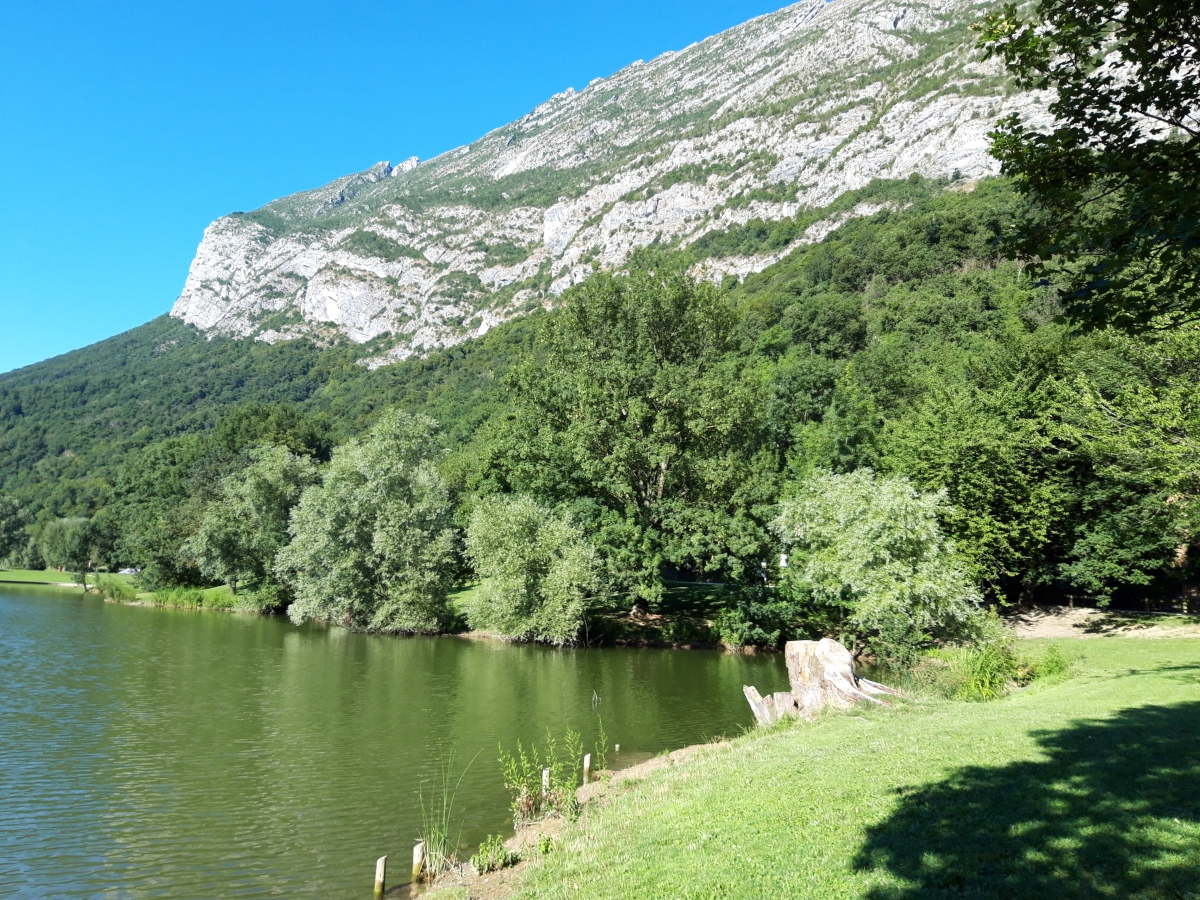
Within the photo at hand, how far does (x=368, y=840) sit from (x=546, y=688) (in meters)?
12.6

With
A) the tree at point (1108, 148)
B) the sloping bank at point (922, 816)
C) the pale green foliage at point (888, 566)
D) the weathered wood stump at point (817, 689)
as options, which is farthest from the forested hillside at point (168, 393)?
the tree at point (1108, 148)

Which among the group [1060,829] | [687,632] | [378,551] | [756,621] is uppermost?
[378,551]

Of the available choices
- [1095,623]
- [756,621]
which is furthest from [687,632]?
[1095,623]

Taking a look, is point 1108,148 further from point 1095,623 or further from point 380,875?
point 1095,623

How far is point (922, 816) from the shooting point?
7496 millimetres

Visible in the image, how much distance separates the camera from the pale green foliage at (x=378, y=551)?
37.5 m

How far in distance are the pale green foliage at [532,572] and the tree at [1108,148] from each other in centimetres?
2589

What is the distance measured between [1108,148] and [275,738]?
19.4 m

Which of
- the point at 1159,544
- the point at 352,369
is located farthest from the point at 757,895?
the point at 352,369

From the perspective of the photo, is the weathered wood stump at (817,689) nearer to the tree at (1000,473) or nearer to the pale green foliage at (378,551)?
the tree at (1000,473)

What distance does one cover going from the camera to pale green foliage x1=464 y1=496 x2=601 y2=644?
31734mm

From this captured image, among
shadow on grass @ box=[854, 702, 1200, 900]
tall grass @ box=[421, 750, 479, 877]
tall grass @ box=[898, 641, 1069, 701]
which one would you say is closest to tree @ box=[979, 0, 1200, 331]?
shadow on grass @ box=[854, 702, 1200, 900]

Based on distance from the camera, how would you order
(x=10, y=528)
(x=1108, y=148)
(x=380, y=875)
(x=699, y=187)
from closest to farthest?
(x=1108, y=148) → (x=380, y=875) → (x=10, y=528) → (x=699, y=187)

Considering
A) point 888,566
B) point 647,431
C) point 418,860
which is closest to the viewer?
point 418,860
